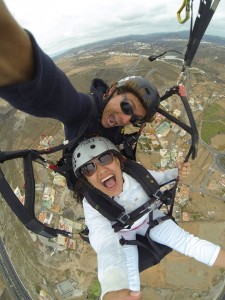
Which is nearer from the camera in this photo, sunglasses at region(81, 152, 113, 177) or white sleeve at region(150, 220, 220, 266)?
sunglasses at region(81, 152, 113, 177)

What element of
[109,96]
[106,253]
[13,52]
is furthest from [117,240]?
[13,52]

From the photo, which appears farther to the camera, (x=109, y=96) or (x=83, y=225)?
(x=83, y=225)

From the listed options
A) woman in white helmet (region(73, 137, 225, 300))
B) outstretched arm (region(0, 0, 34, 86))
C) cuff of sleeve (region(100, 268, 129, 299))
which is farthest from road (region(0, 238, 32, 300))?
outstretched arm (region(0, 0, 34, 86))

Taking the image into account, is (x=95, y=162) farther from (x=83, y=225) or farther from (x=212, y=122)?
(x=212, y=122)

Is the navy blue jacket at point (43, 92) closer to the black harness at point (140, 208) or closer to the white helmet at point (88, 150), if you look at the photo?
the white helmet at point (88, 150)

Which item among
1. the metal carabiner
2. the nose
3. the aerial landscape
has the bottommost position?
the aerial landscape

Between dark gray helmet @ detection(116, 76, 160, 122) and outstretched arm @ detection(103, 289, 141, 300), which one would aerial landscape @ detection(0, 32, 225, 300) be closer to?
dark gray helmet @ detection(116, 76, 160, 122)

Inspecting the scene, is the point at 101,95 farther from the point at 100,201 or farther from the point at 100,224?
the point at 100,224
